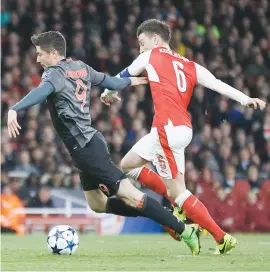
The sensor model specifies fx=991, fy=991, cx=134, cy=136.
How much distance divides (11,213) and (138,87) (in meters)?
4.37

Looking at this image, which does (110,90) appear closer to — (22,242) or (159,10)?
(22,242)

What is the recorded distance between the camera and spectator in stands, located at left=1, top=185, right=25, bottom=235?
15242 mm

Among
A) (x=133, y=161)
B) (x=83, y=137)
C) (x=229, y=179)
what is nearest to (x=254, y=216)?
(x=229, y=179)

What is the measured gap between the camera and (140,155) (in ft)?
32.8

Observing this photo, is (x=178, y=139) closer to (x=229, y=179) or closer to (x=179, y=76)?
(x=179, y=76)

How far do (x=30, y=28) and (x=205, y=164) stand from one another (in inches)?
177

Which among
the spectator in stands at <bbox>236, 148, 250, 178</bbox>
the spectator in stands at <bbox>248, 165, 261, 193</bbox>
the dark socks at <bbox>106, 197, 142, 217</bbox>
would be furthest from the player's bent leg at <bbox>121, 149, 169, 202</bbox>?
the spectator in stands at <bbox>236, 148, 250, 178</bbox>

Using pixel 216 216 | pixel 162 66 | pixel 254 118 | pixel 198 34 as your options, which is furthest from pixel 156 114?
pixel 198 34

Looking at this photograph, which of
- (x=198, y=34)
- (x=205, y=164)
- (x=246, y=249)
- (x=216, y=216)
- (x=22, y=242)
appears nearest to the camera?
(x=246, y=249)

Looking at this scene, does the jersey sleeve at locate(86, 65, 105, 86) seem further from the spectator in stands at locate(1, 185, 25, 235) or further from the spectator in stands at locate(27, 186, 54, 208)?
the spectator in stands at locate(27, 186, 54, 208)

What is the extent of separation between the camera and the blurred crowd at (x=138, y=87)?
636 inches

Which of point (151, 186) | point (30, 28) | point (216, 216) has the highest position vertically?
point (30, 28)

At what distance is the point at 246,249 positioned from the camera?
10.6m

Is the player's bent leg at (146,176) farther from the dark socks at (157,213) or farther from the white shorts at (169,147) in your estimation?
the dark socks at (157,213)
